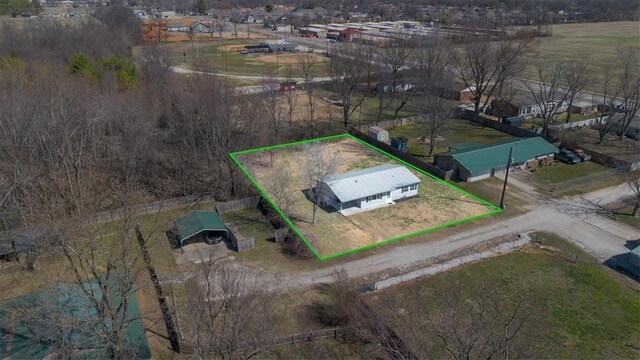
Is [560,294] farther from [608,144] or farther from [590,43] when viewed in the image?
[590,43]

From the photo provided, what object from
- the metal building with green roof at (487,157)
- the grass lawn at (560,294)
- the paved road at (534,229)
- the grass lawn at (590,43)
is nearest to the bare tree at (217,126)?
the paved road at (534,229)

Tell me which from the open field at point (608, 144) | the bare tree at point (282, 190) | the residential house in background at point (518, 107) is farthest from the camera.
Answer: the residential house in background at point (518, 107)

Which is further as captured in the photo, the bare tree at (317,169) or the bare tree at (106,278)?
the bare tree at (317,169)

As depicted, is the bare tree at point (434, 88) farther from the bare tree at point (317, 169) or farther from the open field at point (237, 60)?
the open field at point (237, 60)

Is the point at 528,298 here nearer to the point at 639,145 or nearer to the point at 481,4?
the point at 639,145

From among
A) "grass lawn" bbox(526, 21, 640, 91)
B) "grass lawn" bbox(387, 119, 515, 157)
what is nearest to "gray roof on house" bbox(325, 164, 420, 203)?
"grass lawn" bbox(387, 119, 515, 157)

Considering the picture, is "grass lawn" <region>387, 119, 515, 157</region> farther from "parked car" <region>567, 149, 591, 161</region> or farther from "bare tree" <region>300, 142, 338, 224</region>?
"bare tree" <region>300, 142, 338, 224</region>
